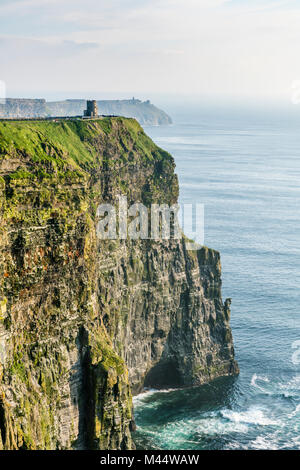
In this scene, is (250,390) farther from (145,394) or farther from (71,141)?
(71,141)

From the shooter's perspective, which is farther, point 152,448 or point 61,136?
point 61,136

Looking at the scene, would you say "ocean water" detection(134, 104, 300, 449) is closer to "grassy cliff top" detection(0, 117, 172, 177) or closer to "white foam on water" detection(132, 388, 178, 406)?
"white foam on water" detection(132, 388, 178, 406)

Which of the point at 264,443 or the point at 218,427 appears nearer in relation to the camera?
the point at 264,443

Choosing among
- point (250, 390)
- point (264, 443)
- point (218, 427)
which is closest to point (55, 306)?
point (218, 427)

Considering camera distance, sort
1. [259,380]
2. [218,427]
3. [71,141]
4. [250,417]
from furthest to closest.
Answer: [259,380]
[250,417]
[71,141]
[218,427]

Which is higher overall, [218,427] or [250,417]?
[250,417]

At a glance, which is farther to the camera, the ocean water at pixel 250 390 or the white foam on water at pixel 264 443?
the ocean water at pixel 250 390

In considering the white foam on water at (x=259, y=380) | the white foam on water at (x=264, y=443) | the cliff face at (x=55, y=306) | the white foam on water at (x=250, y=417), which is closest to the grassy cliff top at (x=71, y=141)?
the cliff face at (x=55, y=306)

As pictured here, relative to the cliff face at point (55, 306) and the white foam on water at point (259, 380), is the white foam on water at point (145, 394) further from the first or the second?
the white foam on water at point (259, 380)

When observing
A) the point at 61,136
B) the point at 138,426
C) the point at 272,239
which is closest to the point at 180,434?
the point at 138,426
